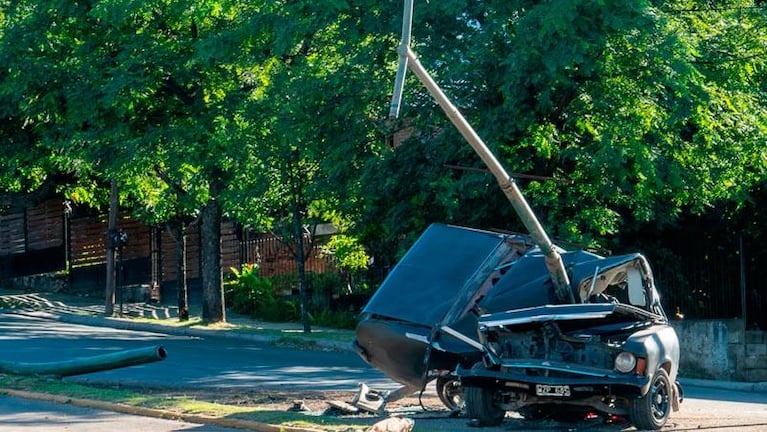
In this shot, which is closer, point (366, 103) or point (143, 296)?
point (366, 103)

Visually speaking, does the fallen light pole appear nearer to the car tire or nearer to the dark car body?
the dark car body

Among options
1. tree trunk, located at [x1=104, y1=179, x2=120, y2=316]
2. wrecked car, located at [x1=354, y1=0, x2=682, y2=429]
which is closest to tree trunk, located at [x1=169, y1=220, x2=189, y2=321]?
tree trunk, located at [x1=104, y1=179, x2=120, y2=316]

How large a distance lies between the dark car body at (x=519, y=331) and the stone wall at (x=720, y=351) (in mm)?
10011

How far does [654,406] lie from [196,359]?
974 cm

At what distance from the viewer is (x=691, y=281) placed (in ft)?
83.7

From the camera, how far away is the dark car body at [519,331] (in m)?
12.0

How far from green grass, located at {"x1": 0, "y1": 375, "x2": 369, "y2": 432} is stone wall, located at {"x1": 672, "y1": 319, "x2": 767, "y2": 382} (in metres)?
11.5

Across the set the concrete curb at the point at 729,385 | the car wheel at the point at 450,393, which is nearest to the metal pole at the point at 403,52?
the car wheel at the point at 450,393

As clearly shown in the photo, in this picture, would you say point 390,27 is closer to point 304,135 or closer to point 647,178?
point 304,135

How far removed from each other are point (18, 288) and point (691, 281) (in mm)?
19020

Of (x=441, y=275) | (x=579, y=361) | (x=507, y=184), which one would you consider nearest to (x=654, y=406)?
(x=579, y=361)

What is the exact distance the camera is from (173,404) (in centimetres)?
1373

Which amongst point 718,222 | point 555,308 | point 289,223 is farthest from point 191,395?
point 718,222

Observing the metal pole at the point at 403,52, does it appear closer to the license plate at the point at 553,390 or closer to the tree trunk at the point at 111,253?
the license plate at the point at 553,390
